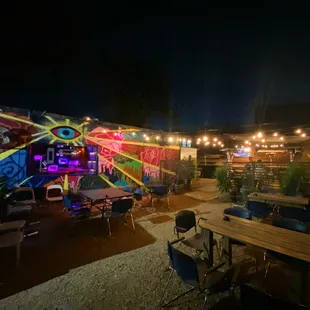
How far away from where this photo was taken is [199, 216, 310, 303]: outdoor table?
199cm

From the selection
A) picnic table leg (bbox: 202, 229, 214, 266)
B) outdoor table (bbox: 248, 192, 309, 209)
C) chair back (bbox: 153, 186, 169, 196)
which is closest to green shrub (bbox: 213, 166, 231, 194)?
outdoor table (bbox: 248, 192, 309, 209)

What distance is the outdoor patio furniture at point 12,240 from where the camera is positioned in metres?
2.83

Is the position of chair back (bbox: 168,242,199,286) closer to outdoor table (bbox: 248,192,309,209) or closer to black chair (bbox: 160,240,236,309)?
black chair (bbox: 160,240,236,309)

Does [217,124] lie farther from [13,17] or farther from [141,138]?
[13,17]

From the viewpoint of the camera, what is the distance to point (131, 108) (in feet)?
37.4

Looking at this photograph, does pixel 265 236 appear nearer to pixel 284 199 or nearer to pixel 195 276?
pixel 195 276

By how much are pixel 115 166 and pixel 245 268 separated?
6546mm

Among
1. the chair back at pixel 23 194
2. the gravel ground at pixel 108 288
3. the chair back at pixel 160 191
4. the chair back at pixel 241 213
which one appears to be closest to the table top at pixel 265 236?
the chair back at pixel 241 213

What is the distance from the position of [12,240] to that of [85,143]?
5.03 meters

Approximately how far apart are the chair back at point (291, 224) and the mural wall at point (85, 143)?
669cm

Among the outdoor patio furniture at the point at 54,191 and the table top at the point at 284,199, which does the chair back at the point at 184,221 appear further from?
the outdoor patio furniture at the point at 54,191

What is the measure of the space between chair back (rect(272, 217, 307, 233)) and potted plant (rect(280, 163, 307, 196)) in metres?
3.73

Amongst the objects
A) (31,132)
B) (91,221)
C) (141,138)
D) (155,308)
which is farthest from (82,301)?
(141,138)

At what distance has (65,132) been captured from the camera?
709 centimetres
